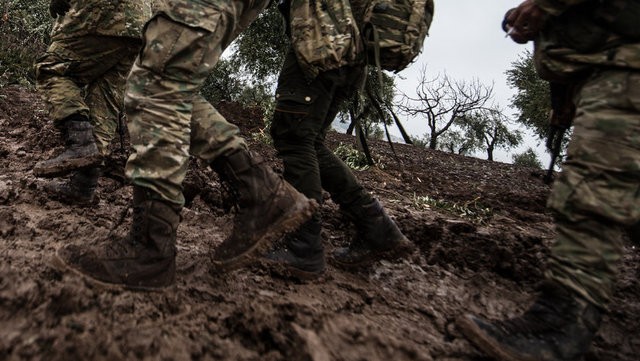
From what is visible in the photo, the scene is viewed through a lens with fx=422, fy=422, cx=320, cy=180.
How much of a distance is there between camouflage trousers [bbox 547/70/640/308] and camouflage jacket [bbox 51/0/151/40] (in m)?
2.54

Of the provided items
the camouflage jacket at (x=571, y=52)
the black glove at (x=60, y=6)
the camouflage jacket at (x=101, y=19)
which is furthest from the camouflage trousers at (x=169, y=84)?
the black glove at (x=60, y=6)

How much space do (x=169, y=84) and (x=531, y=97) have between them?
18.1 meters

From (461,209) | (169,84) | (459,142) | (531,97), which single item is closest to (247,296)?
(169,84)

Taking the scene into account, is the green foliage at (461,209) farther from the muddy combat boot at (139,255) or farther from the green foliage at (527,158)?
the green foliage at (527,158)

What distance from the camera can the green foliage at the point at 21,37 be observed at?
729 cm

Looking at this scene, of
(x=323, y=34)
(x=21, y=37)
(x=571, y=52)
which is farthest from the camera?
(x=21, y=37)

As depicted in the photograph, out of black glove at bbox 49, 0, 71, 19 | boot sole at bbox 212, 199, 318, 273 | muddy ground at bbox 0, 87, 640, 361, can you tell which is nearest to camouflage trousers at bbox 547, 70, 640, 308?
muddy ground at bbox 0, 87, 640, 361

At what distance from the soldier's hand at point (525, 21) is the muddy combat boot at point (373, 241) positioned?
1.00 m

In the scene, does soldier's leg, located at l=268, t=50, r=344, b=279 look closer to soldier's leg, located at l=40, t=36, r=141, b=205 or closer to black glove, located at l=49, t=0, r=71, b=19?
soldier's leg, located at l=40, t=36, r=141, b=205

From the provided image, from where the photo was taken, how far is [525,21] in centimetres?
158

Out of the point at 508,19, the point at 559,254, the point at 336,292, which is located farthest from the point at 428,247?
the point at 508,19

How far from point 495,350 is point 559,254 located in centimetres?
40

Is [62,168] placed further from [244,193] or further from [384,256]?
[384,256]

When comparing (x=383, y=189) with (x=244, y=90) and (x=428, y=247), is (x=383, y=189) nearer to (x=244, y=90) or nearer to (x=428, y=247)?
(x=428, y=247)
